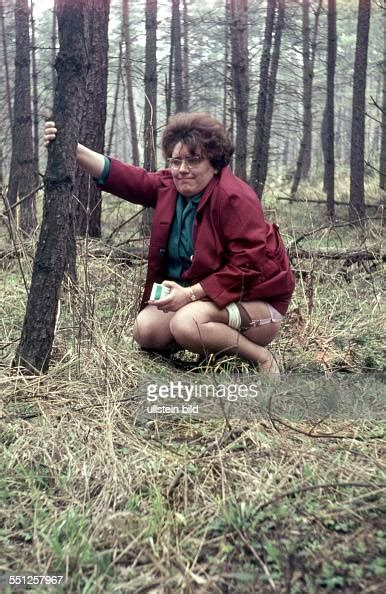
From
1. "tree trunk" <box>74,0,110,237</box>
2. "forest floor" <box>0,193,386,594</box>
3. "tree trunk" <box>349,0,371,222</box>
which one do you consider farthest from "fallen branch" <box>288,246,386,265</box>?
"tree trunk" <box>349,0,371,222</box>

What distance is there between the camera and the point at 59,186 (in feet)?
8.37

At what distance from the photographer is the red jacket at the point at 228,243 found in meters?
2.80

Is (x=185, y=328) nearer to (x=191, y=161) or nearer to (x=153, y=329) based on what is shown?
(x=153, y=329)

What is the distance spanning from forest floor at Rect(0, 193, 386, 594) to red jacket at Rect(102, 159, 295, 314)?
37 centimetres

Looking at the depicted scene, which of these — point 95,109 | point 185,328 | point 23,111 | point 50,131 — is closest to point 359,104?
point 23,111

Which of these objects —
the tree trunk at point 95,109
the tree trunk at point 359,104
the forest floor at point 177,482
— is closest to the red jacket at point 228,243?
the forest floor at point 177,482

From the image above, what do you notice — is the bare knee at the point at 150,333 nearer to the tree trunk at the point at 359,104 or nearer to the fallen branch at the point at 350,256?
the fallen branch at the point at 350,256

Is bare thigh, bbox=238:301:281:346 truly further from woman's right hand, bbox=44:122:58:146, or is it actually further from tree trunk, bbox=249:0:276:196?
tree trunk, bbox=249:0:276:196

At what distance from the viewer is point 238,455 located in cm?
209

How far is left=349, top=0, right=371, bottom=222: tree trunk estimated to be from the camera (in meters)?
9.50

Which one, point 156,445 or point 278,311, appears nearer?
point 156,445

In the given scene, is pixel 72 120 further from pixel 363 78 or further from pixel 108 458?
pixel 363 78

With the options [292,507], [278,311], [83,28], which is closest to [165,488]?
[292,507]

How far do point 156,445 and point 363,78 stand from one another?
8.89 meters
